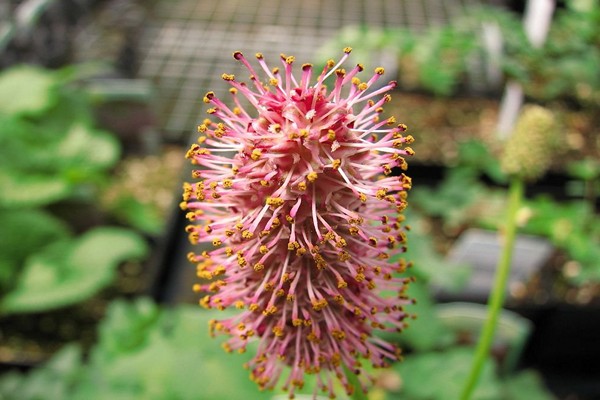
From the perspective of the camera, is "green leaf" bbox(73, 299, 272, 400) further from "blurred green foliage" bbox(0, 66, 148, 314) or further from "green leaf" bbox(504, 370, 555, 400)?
"green leaf" bbox(504, 370, 555, 400)

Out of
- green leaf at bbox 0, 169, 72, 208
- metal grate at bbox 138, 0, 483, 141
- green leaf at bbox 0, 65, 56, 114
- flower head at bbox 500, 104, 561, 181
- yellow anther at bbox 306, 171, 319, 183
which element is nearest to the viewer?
yellow anther at bbox 306, 171, 319, 183

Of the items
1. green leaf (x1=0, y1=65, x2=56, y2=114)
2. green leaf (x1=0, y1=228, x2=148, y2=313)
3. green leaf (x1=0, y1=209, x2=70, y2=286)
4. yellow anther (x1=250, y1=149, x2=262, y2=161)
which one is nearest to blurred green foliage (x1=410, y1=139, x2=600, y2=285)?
green leaf (x1=0, y1=228, x2=148, y2=313)

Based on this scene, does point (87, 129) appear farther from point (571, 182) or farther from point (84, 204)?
point (571, 182)

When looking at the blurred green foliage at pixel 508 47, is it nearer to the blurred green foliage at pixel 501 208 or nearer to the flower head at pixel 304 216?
the blurred green foliage at pixel 501 208

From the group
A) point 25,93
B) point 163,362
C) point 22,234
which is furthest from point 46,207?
point 163,362

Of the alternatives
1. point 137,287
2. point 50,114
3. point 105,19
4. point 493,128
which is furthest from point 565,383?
point 105,19

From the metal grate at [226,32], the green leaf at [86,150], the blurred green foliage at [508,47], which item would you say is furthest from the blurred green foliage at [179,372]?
the metal grate at [226,32]
